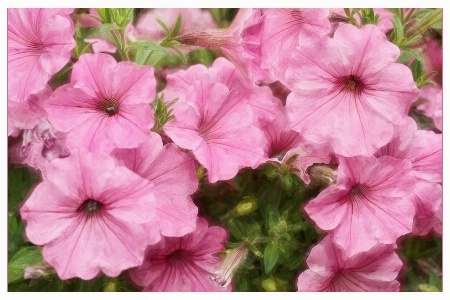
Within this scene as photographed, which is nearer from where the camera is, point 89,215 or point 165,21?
point 89,215

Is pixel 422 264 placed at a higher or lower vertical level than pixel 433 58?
lower

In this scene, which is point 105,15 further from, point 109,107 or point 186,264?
point 186,264

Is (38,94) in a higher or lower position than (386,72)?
lower

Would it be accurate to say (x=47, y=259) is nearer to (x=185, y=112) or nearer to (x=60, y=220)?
(x=60, y=220)

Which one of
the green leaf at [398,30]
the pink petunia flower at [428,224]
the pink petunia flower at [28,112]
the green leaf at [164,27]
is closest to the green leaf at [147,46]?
the green leaf at [164,27]

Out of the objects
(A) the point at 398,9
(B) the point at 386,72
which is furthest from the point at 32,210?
(A) the point at 398,9

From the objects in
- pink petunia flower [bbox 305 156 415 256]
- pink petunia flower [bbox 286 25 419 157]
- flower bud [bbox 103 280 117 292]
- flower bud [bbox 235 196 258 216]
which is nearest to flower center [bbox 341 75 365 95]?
pink petunia flower [bbox 286 25 419 157]

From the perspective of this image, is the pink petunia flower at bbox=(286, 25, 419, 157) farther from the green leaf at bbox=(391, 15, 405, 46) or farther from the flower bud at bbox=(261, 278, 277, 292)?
the flower bud at bbox=(261, 278, 277, 292)

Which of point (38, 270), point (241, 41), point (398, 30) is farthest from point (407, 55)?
point (38, 270)
